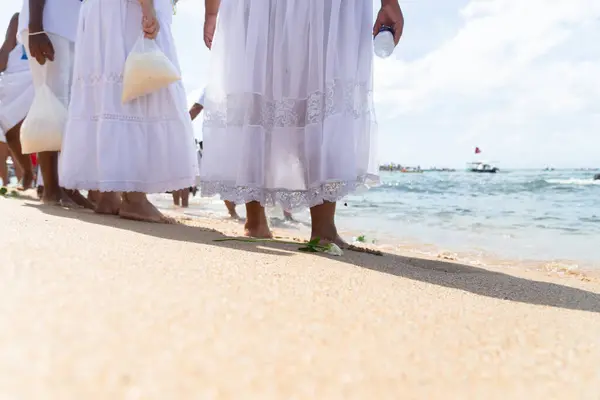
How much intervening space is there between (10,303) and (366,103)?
1808mm

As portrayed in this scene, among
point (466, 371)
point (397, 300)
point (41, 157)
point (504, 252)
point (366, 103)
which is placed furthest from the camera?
point (504, 252)

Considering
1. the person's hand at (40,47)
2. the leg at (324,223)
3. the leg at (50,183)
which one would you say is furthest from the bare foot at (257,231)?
the person's hand at (40,47)

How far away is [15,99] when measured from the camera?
4719 mm

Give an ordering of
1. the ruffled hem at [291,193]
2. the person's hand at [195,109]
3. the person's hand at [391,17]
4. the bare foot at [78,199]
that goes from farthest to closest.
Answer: the person's hand at [195,109] < the bare foot at [78,199] < the person's hand at [391,17] < the ruffled hem at [291,193]

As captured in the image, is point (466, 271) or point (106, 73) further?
point (106, 73)

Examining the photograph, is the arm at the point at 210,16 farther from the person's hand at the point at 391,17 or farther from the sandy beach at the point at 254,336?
the sandy beach at the point at 254,336

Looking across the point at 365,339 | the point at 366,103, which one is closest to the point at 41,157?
the point at 366,103

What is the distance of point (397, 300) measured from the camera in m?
1.04

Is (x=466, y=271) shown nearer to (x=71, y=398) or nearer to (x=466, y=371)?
(x=466, y=371)

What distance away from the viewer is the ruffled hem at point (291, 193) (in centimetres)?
219

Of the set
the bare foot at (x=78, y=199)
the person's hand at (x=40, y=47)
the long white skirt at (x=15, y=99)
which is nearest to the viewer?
the person's hand at (x=40, y=47)

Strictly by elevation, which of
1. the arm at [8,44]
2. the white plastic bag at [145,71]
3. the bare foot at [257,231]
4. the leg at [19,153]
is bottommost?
the bare foot at [257,231]

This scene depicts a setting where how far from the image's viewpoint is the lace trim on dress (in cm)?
219

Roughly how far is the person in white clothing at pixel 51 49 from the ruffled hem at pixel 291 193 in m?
1.52
